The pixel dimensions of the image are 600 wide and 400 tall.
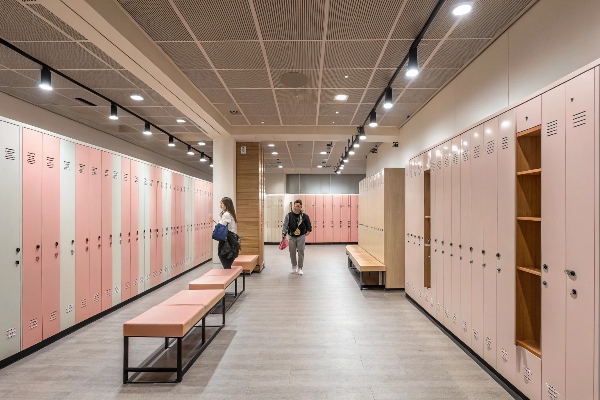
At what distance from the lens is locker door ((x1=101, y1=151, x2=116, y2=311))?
4.80 meters

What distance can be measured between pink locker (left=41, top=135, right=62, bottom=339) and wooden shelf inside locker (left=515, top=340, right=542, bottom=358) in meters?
4.56

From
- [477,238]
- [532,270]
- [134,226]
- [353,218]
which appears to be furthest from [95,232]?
[353,218]

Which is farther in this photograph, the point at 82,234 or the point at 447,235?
the point at 82,234

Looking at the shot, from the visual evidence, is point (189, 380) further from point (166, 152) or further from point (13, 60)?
point (166, 152)

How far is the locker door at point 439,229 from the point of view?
13.6ft

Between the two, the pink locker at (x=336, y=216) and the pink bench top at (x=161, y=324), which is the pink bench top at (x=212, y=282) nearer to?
the pink bench top at (x=161, y=324)

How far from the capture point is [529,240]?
267 centimetres

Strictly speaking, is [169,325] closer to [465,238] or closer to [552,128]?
[465,238]

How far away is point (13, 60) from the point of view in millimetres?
3936

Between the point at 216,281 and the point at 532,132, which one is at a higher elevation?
the point at 532,132

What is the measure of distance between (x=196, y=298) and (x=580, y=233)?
11.0 feet

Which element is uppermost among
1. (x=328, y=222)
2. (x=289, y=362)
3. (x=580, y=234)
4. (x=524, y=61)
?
(x=524, y=61)

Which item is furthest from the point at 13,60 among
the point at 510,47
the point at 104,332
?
the point at 510,47

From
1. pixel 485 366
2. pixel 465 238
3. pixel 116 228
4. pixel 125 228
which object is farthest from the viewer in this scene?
pixel 125 228
